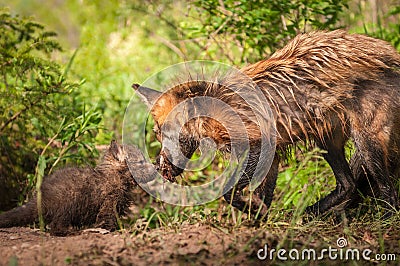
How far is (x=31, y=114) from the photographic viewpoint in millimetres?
7941

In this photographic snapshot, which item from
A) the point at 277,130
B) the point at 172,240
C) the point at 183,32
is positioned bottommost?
the point at 172,240

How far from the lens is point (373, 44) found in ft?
20.5

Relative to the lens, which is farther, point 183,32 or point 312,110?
point 183,32

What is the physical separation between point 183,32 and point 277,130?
5.61m

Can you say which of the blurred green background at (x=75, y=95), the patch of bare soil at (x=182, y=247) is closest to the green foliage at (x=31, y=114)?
the blurred green background at (x=75, y=95)

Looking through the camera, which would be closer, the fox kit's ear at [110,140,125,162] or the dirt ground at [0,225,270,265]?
the dirt ground at [0,225,270,265]

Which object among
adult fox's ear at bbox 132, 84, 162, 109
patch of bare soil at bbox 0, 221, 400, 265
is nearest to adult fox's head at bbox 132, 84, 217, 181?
adult fox's ear at bbox 132, 84, 162, 109

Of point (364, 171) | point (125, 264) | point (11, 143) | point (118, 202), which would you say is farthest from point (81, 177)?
point (364, 171)

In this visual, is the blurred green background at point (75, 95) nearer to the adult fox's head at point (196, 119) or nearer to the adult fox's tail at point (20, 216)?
the adult fox's tail at point (20, 216)

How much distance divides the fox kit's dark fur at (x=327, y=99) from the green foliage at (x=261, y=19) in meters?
1.75

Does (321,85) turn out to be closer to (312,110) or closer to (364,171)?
(312,110)

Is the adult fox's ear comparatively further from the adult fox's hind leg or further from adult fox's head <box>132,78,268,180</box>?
the adult fox's hind leg

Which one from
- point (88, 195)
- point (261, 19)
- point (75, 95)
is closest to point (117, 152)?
point (88, 195)

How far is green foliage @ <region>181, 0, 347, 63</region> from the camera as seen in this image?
8.00m
